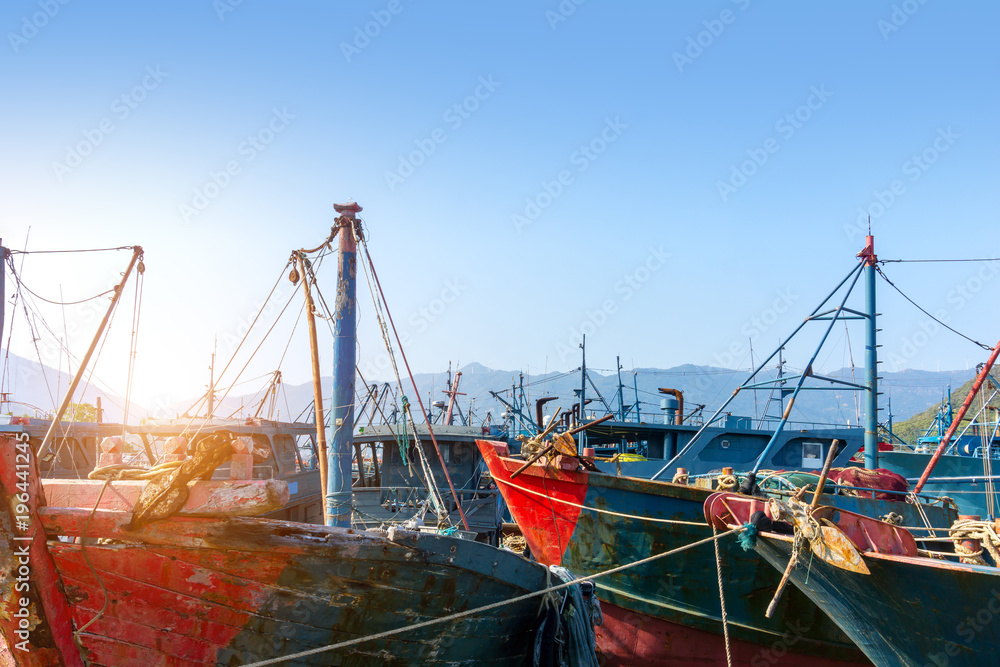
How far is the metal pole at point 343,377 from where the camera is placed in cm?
797

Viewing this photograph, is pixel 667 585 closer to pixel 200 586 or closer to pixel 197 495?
pixel 200 586

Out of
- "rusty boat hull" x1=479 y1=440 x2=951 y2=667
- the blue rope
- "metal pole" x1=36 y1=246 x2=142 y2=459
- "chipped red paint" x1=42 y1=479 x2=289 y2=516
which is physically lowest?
"rusty boat hull" x1=479 y1=440 x2=951 y2=667

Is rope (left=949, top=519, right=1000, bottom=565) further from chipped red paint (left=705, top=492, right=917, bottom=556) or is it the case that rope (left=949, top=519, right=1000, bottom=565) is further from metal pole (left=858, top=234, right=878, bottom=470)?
metal pole (left=858, top=234, right=878, bottom=470)

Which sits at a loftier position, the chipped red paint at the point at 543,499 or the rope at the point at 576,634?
the chipped red paint at the point at 543,499

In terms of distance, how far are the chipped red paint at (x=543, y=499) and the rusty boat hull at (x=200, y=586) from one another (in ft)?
12.0

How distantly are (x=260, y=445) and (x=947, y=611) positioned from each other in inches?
479

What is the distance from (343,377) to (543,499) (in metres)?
3.41

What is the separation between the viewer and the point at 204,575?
15.0ft

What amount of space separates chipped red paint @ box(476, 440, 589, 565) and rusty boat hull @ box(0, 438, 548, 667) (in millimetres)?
3653

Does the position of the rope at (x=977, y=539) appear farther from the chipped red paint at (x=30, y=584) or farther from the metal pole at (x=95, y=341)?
the metal pole at (x=95, y=341)

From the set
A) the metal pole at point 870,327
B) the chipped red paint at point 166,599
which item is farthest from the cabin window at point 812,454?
the chipped red paint at point 166,599

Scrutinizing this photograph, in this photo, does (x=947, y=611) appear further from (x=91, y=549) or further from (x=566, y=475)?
(x=91, y=549)

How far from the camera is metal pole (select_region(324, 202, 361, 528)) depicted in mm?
7973

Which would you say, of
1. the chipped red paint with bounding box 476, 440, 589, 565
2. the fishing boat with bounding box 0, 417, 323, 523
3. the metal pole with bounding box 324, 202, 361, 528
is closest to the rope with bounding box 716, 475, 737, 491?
the chipped red paint with bounding box 476, 440, 589, 565
